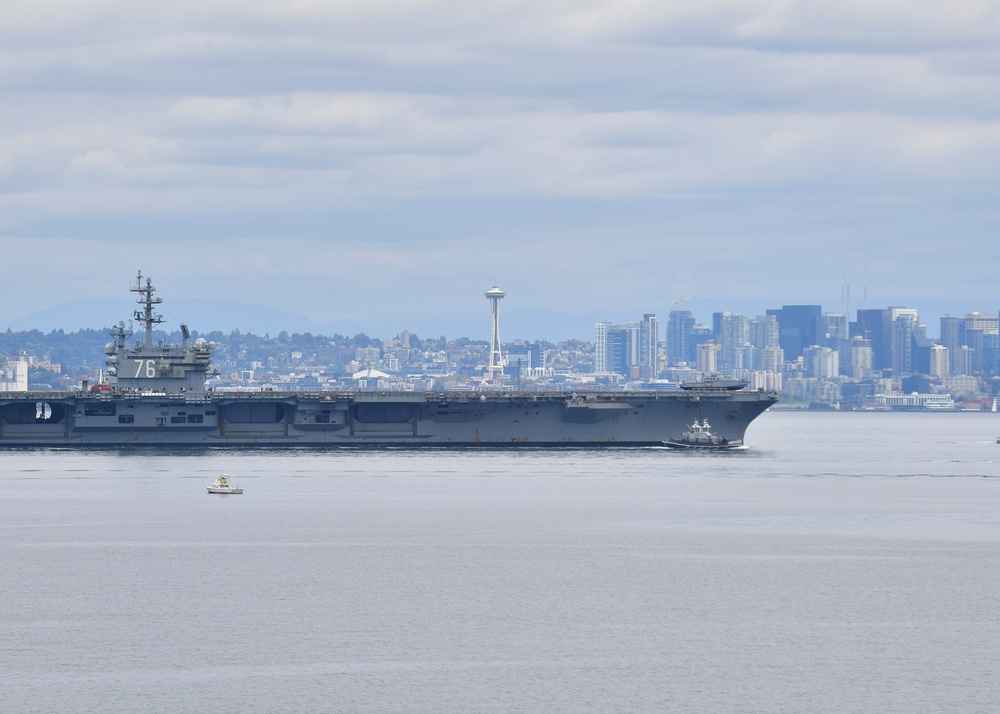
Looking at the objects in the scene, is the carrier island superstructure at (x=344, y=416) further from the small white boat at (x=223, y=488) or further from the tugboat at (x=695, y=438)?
the small white boat at (x=223, y=488)

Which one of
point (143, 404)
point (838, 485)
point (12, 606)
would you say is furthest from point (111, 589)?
point (143, 404)

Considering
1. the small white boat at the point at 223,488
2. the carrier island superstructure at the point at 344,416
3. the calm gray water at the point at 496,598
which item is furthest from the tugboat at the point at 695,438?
the small white boat at the point at 223,488

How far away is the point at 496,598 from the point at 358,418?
1502 inches

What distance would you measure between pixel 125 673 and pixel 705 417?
48.0 metres

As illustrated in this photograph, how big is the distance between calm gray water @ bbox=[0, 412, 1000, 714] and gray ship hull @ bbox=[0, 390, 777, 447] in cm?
1301

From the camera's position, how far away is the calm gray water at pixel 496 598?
77.9 feet

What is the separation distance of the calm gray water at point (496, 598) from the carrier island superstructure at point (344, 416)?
13.0 m

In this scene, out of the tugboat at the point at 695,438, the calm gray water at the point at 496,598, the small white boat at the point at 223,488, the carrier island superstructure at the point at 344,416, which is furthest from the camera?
the tugboat at the point at 695,438

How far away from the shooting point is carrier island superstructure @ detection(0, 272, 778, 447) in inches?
2657

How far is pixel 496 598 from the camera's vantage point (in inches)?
1213

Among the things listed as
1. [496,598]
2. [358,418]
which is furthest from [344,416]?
[496,598]

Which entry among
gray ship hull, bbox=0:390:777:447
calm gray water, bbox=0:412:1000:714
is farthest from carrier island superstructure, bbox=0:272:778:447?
calm gray water, bbox=0:412:1000:714

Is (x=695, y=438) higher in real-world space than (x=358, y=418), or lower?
lower

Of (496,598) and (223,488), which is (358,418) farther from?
(496,598)
